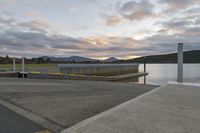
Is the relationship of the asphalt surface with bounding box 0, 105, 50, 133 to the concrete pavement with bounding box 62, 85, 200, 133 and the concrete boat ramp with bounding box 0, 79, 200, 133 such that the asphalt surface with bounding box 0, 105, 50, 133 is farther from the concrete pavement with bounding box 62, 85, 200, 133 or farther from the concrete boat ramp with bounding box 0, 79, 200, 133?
the concrete pavement with bounding box 62, 85, 200, 133

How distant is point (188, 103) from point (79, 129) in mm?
3569

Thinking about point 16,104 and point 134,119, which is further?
point 16,104

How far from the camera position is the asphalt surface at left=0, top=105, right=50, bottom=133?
4.30 m

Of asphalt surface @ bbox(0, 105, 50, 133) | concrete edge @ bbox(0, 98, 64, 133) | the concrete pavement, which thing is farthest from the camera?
concrete edge @ bbox(0, 98, 64, 133)

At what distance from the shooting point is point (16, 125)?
15.2 ft

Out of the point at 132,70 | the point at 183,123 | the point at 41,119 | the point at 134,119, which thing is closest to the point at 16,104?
the point at 41,119

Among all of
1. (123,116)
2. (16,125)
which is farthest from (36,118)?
(123,116)

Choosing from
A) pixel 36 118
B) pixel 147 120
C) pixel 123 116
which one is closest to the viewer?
pixel 147 120

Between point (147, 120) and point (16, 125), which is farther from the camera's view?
point (16, 125)

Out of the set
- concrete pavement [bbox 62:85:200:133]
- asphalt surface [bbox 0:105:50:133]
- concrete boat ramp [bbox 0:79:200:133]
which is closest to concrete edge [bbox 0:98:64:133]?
concrete boat ramp [bbox 0:79:200:133]

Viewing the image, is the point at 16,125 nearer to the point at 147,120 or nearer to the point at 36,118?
the point at 36,118

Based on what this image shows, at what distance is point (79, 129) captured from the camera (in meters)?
3.89

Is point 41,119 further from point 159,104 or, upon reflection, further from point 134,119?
point 159,104

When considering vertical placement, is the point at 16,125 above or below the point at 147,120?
below
